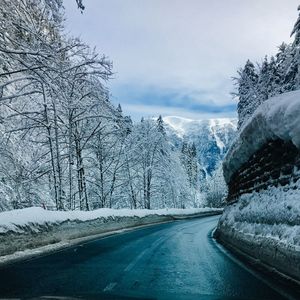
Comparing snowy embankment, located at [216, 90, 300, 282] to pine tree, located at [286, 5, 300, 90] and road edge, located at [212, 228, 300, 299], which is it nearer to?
road edge, located at [212, 228, 300, 299]

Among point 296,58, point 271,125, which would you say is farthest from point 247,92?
point 271,125

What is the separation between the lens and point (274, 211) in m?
9.02

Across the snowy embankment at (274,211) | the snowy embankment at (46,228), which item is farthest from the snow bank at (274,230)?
the snowy embankment at (46,228)

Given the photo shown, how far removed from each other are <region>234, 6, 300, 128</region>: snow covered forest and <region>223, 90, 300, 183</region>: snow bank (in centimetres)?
1331

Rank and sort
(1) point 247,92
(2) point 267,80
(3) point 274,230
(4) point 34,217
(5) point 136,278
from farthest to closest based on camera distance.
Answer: (1) point 247,92 < (2) point 267,80 < (4) point 34,217 < (3) point 274,230 < (5) point 136,278

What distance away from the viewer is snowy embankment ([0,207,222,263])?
13.3 metres

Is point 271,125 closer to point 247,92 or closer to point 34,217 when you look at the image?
point 34,217

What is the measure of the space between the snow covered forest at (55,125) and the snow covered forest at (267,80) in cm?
1116

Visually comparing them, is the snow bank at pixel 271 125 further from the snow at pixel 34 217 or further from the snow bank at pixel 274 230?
the snow at pixel 34 217

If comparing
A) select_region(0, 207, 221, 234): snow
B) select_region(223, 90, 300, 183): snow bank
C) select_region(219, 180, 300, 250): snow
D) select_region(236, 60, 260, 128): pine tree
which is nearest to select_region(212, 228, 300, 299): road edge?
select_region(219, 180, 300, 250): snow

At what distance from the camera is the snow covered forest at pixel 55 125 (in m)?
12.3

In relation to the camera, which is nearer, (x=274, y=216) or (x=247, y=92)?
(x=274, y=216)

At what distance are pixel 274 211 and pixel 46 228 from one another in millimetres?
10160

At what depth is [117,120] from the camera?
98.2ft
